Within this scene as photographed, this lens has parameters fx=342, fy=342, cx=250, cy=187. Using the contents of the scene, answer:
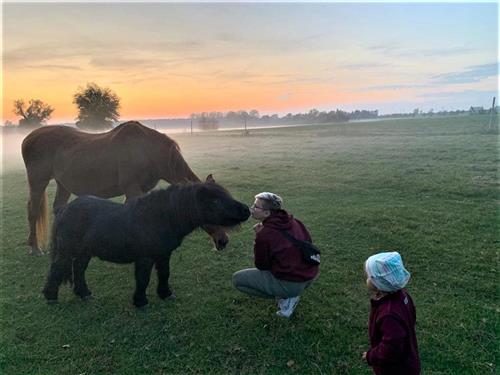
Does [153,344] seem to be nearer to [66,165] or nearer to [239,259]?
[239,259]

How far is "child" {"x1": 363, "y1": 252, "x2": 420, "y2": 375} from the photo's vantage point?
238cm

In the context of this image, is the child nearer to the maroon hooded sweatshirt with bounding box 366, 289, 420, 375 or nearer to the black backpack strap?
the maroon hooded sweatshirt with bounding box 366, 289, 420, 375

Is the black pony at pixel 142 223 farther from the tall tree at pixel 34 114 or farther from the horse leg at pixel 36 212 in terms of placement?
the tall tree at pixel 34 114

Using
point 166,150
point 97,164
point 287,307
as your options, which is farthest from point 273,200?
point 97,164

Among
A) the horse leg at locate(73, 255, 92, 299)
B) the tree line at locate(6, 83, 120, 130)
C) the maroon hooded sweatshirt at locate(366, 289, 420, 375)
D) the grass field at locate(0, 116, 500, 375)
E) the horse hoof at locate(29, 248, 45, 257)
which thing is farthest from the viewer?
the tree line at locate(6, 83, 120, 130)

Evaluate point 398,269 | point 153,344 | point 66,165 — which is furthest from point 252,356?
point 66,165

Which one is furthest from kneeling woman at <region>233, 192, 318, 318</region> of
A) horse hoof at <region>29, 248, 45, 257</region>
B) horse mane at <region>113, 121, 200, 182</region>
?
horse hoof at <region>29, 248, 45, 257</region>

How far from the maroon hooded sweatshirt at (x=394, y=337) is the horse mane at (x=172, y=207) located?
223cm

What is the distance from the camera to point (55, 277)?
4496 millimetres

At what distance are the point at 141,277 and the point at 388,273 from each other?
2.99m

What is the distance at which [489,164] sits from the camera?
13.9m

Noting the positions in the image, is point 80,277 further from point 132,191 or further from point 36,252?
point 36,252

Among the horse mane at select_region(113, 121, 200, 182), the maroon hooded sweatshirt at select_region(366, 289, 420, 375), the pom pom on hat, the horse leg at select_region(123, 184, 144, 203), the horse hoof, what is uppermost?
the horse mane at select_region(113, 121, 200, 182)

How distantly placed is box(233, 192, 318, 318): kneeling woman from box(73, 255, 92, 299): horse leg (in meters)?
2.28
